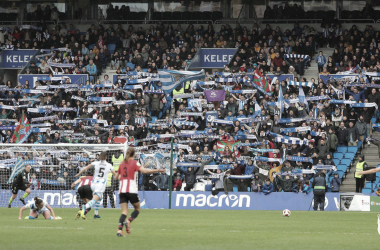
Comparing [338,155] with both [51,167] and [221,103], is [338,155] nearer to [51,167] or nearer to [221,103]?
[221,103]

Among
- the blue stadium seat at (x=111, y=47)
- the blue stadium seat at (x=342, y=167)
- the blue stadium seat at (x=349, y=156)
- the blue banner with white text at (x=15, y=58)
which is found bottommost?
the blue stadium seat at (x=342, y=167)

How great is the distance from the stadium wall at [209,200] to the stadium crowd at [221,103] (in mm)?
532

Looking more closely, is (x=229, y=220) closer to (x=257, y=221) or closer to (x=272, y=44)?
(x=257, y=221)

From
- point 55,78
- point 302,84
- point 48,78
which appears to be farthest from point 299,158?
point 48,78

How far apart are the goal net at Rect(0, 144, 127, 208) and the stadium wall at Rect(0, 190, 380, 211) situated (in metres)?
0.04

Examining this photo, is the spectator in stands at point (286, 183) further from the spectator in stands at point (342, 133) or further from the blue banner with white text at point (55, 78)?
the blue banner with white text at point (55, 78)

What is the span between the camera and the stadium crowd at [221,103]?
2892 centimetres

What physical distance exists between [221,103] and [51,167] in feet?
30.0

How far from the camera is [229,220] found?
19.9 meters

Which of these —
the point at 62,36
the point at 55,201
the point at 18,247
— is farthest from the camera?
the point at 62,36

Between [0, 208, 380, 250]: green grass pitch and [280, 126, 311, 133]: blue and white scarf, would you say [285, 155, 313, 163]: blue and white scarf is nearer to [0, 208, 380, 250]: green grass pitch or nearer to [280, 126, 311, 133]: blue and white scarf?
[280, 126, 311, 133]: blue and white scarf

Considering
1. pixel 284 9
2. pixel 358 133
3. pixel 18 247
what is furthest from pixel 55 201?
pixel 284 9

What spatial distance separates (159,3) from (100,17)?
3.87 meters

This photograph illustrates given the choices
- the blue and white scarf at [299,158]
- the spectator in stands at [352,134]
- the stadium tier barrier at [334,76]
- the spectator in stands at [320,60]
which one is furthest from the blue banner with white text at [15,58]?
the spectator in stands at [352,134]
